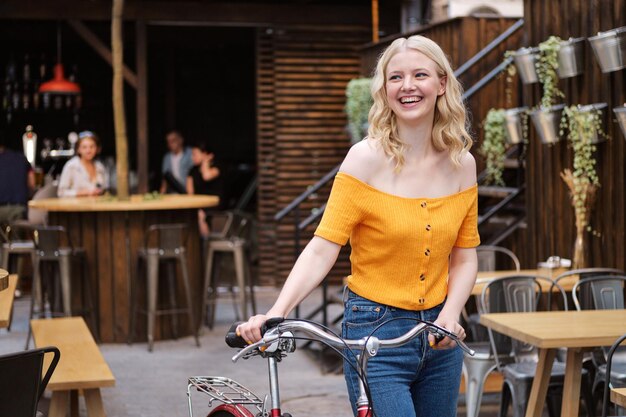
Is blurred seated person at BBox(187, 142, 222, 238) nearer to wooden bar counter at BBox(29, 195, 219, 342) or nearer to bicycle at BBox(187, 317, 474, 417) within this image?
wooden bar counter at BBox(29, 195, 219, 342)

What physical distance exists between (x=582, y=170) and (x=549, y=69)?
880 mm

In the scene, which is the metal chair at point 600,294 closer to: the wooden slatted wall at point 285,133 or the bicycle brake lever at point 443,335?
the bicycle brake lever at point 443,335

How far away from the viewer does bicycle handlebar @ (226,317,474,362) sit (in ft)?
8.09

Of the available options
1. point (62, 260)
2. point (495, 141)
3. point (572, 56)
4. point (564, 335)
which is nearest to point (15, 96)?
point (62, 260)

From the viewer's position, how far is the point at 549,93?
796 cm

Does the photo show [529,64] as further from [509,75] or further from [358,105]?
[358,105]

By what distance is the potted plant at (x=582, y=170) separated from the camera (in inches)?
284

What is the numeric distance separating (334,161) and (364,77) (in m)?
1.15

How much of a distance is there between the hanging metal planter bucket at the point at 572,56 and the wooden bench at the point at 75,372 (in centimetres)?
366

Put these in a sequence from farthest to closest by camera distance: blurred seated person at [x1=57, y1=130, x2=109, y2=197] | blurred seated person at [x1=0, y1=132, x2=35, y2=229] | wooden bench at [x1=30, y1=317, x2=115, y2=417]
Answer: blurred seated person at [x1=0, y1=132, x2=35, y2=229] → blurred seated person at [x1=57, y1=130, x2=109, y2=197] → wooden bench at [x1=30, y1=317, x2=115, y2=417]

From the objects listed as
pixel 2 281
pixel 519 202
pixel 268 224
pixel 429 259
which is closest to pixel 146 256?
pixel 519 202

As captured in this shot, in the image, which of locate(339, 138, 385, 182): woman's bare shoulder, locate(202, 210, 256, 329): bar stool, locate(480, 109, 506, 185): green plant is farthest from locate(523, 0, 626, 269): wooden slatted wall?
locate(339, 138, 385, 182): woman's bare shoulder

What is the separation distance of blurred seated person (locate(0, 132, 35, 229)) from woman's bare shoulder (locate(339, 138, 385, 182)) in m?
10.1

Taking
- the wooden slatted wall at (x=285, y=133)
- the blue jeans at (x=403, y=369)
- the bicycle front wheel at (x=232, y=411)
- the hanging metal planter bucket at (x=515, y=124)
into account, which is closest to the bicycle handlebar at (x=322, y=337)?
the blue jeans at (x=403, y=369)
